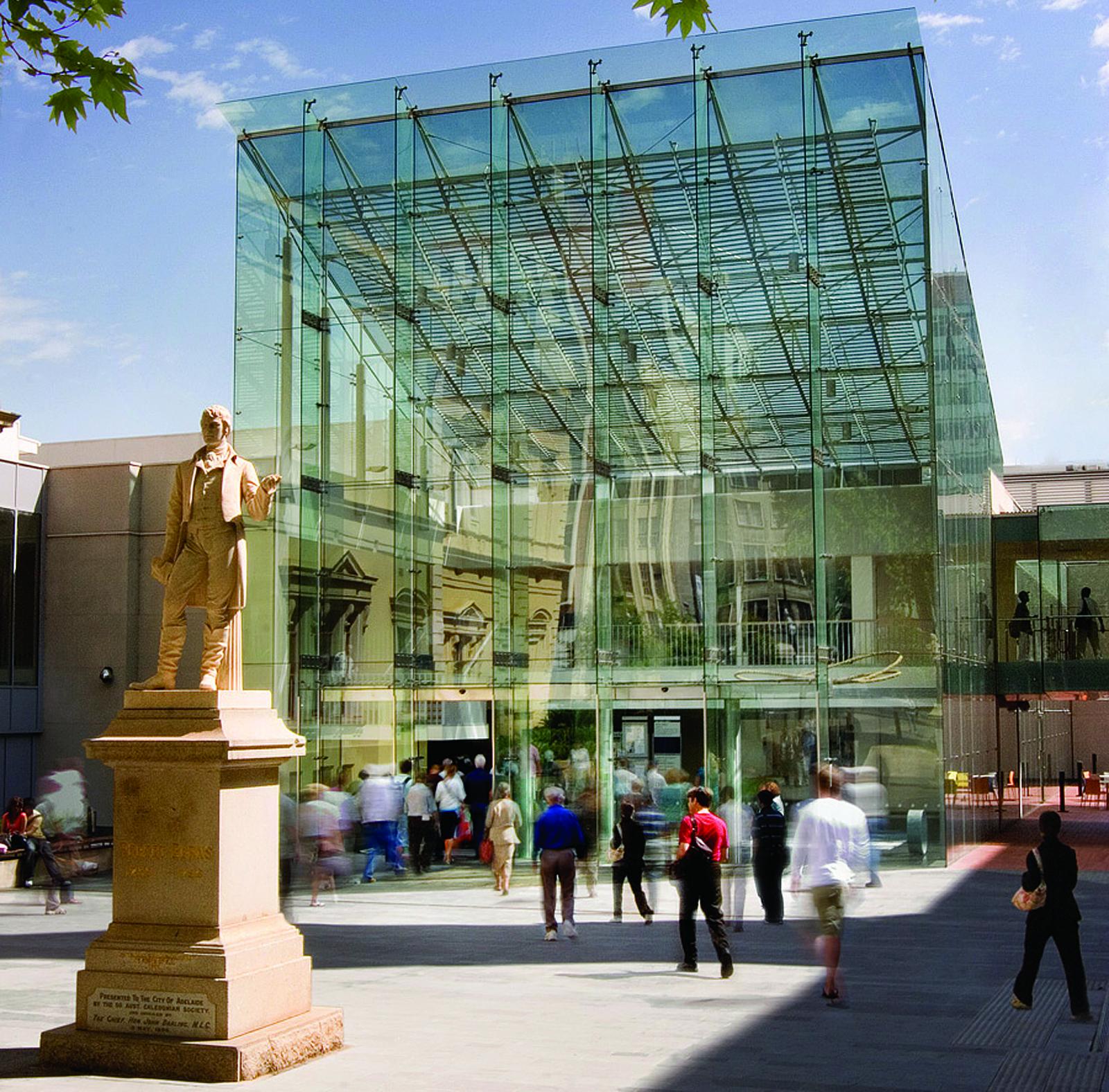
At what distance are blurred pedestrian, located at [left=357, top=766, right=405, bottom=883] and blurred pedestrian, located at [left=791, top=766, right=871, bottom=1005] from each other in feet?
36.9

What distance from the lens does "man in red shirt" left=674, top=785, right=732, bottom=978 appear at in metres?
13.4

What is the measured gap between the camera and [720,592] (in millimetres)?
23438

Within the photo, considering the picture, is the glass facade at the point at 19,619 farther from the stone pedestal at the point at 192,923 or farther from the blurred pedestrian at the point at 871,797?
the stone pedestal at the point at 192,923

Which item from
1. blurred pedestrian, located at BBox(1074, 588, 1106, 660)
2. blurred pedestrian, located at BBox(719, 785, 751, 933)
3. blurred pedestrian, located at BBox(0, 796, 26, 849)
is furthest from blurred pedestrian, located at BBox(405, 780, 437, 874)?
blurred pedestrian, located at BBox(1074, 588, 1106, 660)

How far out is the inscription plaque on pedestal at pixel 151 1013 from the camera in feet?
31.5

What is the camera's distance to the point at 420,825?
2312 centimetres

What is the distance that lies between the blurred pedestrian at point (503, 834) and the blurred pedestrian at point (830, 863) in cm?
843

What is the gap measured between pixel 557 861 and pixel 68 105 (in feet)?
33.9

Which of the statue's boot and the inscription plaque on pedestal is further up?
the statue's boot

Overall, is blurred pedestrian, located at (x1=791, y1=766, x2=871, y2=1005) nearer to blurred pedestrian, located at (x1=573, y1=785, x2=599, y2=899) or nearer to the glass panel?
blurred pedestrian, located at (x1=573, y1=785, x2=599, y2=899)

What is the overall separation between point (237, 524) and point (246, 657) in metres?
15.2

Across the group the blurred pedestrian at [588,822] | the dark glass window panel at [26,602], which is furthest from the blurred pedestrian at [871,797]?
the dark glass window panel at [26,602]

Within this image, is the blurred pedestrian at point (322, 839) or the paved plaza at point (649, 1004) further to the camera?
the blurred pedestrian at point (322, 839)

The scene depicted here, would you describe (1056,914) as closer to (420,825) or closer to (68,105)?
(68,105)
